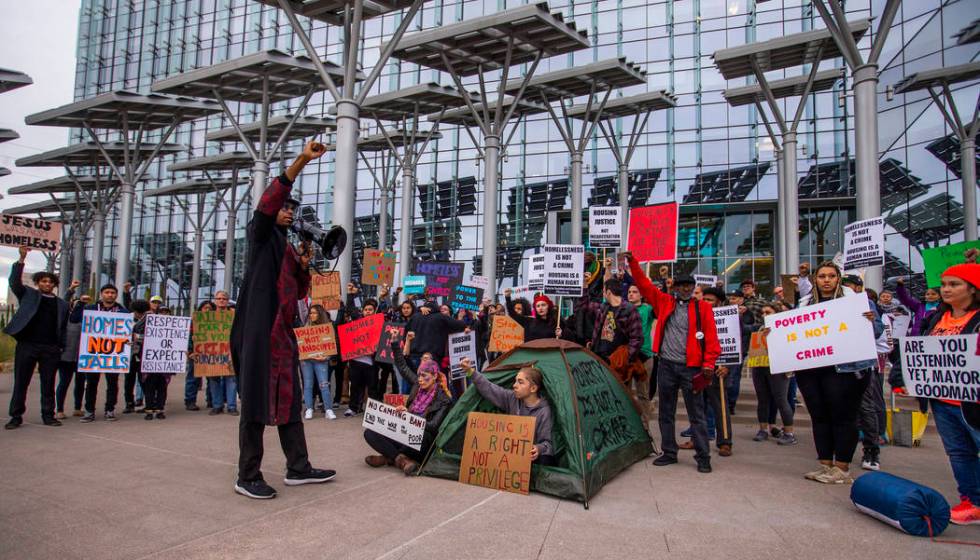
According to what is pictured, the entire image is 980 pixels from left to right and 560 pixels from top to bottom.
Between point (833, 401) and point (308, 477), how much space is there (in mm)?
4459

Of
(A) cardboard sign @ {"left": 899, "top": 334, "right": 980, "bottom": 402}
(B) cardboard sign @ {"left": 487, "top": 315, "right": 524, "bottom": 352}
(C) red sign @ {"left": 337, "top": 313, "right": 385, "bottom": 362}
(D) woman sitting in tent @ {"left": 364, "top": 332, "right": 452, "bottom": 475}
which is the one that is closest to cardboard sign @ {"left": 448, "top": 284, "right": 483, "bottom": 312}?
(B) cardboard sign @ {"left": 487, "top": 315, "right": 524, "bottom": 352}

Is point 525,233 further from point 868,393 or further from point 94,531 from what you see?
point 94,531

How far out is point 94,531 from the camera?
12.3 feet

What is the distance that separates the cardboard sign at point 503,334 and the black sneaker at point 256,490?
7031mm

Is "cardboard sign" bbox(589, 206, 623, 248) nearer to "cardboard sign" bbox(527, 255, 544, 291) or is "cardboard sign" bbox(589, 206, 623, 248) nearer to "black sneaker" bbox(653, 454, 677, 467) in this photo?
"cardboard sign" bbox(527, 255, 544, 291)

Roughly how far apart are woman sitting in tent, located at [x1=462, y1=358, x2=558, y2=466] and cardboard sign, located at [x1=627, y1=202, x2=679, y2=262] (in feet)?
17.5

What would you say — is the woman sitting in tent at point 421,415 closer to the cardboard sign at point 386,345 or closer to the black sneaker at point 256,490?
the black sneaker at point 256,490

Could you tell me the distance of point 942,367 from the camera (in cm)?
422

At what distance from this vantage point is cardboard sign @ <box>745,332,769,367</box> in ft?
25.5

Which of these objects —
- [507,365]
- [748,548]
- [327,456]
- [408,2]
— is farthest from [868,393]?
[408,2]

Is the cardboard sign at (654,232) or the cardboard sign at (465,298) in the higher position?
the cardboard sign at (654,232)

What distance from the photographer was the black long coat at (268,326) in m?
4.50

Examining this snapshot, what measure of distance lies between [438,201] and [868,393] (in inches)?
1194

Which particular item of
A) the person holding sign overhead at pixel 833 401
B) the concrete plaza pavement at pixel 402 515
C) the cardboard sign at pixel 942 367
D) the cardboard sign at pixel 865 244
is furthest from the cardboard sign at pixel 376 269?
the cardboard sign at pixel 942 367
